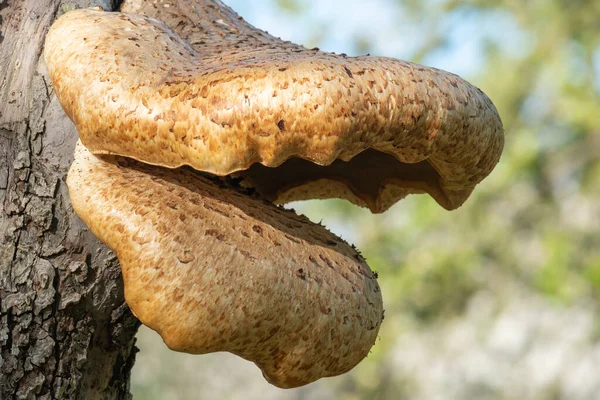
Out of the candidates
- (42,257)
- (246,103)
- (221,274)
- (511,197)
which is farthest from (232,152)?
(511,197)

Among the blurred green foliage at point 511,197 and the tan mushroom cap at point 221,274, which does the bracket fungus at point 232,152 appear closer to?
the tan mushroom cap at point 221,274

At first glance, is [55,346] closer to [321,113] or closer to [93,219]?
[93,219]

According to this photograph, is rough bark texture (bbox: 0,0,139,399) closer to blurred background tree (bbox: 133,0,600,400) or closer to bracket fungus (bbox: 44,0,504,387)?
bracket fungus (bbox: 44,0,504,387)

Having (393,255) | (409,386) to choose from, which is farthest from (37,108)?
(409,386)

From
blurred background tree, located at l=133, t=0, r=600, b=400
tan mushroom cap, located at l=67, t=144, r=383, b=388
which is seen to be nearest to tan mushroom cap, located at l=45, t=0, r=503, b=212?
tan mushroom cap, located at l=67, t=144, r=383, b=388

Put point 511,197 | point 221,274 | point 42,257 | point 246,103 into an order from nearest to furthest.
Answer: point 246,103
point 221,274
point 42,257
point 511,197

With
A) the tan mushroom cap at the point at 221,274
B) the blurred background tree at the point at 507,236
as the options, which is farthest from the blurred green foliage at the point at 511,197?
the tan mushroom cap at the point at 221,274

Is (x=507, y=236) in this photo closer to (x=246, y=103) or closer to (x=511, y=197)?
(x=511, y=197)
